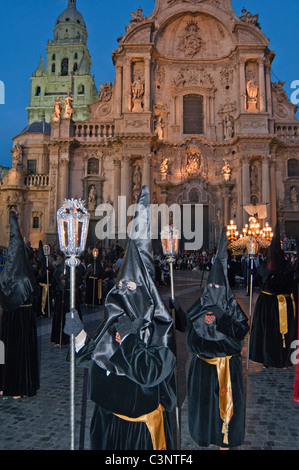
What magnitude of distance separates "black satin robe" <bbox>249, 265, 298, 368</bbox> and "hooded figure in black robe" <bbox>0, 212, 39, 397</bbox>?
4229mm

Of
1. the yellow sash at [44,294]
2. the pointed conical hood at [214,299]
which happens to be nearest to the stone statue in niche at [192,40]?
the yellow sash at [44,294]

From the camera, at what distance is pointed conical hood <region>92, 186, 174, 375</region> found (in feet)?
8.70

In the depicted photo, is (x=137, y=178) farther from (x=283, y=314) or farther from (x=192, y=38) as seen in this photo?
→ (x=283, y=314)

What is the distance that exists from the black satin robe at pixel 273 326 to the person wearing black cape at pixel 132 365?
176 inches

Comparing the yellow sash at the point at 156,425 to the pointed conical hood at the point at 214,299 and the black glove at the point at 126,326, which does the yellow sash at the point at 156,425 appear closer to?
the black glove at the point at 126,326

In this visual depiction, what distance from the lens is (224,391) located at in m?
3.78

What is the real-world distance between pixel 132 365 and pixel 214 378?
172cm

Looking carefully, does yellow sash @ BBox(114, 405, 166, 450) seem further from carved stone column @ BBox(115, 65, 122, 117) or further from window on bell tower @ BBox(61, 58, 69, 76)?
window on bell tower @ BBox(61, 58, 69, 76)

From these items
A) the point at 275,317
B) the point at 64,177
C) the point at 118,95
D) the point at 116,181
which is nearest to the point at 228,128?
the point at 118,95

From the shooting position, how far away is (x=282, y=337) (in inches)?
261

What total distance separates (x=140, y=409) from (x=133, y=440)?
0.85 ft

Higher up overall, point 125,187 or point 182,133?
point 182,133

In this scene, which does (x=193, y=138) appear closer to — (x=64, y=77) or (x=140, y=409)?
(x=140, y=409)

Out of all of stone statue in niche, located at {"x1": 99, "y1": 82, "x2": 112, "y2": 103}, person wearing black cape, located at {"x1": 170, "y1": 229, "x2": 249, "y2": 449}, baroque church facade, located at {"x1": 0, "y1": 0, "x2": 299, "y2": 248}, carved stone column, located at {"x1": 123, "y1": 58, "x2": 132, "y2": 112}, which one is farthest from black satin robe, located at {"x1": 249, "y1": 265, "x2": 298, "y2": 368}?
stone statue in niche, located at {"x1": 99, "y1": 82, "x2": 112, "y2": 103}
